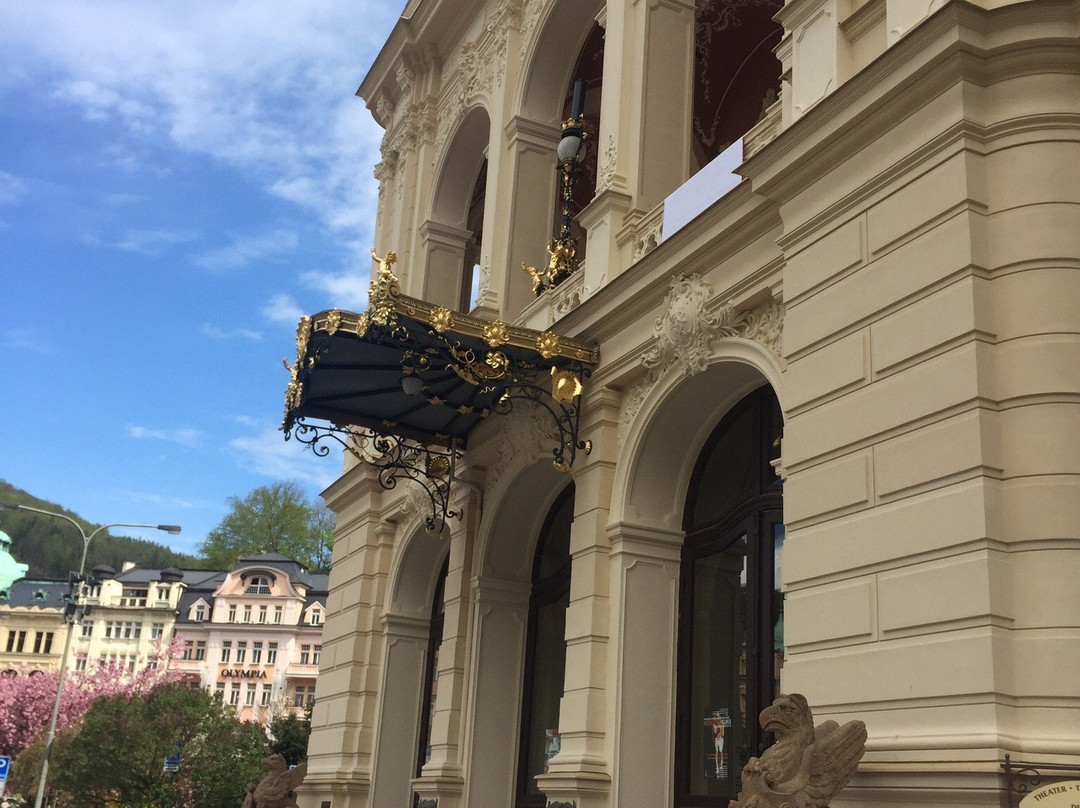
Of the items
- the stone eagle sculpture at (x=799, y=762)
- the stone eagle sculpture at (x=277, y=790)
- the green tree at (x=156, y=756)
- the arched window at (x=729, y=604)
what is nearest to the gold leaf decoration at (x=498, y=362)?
A: the arched window at (x=729, y=604)

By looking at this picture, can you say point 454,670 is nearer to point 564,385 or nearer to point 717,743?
point 564,385

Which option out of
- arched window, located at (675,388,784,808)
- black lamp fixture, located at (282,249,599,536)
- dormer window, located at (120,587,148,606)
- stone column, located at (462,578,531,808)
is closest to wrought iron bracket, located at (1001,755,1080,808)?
arched window, located at (675,388,784,808)

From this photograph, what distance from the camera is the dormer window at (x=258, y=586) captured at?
66.5 metres

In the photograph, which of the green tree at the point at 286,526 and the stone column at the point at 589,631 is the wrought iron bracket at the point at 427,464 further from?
the green tree at the point at 286,526

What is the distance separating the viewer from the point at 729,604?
11.8 meters

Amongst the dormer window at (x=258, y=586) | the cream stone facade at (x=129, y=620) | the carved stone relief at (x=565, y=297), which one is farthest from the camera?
the cream stone facade at (x=129, y=620)

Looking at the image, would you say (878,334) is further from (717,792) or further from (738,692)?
(717,792)

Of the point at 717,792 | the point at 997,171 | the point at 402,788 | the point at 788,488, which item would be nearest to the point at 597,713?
the point at 717,792

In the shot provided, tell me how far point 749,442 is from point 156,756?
23.4 m

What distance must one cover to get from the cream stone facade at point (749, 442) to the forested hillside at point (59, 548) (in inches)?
3786

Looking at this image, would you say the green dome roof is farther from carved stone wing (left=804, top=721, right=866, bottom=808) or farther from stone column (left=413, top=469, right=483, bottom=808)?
carved stone wing (left=804, top=721, right=866, bottom=808)

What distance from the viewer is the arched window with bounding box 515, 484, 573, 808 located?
14898 mm

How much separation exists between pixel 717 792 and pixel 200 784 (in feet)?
73.0

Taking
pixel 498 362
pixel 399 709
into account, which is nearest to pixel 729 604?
pixel 498 362
